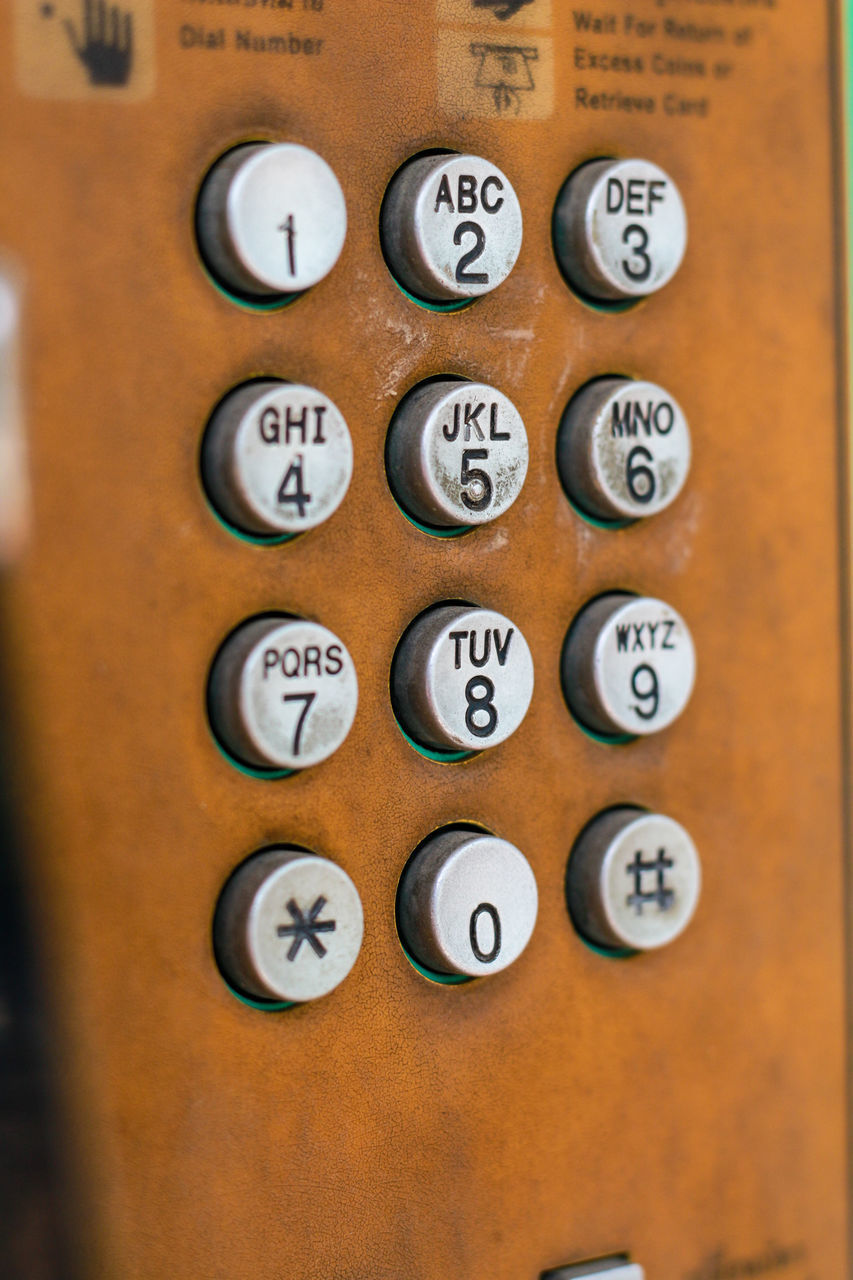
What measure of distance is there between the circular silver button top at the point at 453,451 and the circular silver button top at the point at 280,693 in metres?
0.07

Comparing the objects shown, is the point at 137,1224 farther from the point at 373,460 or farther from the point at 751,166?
the point at 751,166

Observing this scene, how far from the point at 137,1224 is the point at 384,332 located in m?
0.33

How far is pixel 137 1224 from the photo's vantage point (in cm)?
47

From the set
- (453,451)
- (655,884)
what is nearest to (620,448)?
(453,451)

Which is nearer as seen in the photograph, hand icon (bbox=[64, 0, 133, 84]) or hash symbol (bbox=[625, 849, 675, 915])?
hand icon (bbox=[64, 0, 133, 84])

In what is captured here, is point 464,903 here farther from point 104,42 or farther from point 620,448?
point 104,42

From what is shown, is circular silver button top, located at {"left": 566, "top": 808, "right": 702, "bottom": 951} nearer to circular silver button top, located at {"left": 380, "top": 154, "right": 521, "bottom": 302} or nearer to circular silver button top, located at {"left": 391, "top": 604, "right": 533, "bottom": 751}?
circular silver button top, located at {"left": 391, "top": 604, "right": 533, "bottom": 751}

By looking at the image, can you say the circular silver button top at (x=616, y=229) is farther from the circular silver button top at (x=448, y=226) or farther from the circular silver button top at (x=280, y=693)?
the circular silver button top at (x=280, y=693)

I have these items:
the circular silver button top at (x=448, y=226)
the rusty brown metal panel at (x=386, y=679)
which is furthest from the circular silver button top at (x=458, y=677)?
the circular silver button top at (x=448, y=226)

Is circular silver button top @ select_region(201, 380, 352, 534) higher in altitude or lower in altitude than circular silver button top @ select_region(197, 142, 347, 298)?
lower

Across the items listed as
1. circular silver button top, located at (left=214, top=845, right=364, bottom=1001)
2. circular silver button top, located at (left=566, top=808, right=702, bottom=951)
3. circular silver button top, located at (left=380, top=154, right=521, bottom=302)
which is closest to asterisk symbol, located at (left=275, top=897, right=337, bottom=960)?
circular silver button top, located at (left=214, top=845, right=364, bottom=1001)

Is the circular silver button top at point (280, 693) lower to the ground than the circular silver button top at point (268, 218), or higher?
lower

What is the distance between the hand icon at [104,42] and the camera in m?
A: 0.45

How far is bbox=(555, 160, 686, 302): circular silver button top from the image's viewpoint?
54 centimetres
